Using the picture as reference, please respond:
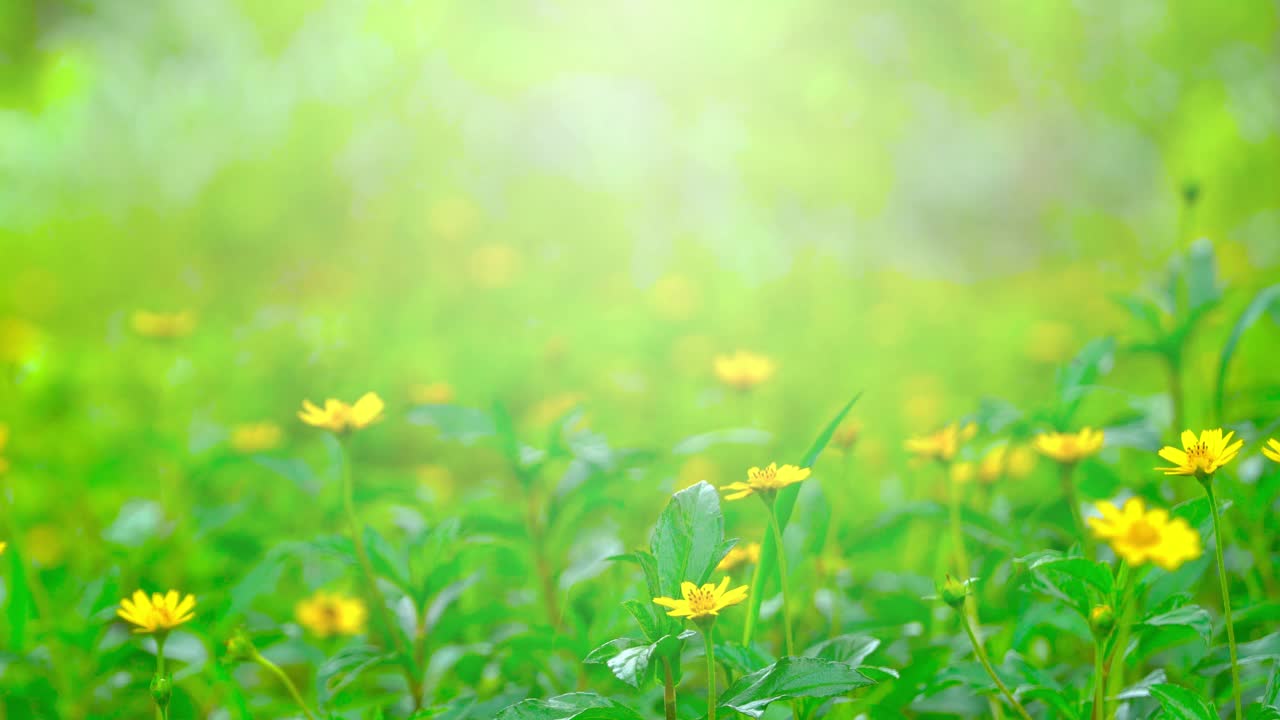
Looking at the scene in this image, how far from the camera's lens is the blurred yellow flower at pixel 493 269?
1966mm

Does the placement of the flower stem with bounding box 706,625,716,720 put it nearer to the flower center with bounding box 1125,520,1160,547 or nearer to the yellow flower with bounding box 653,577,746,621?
the yellow flower with bounding box 653,577,746,621

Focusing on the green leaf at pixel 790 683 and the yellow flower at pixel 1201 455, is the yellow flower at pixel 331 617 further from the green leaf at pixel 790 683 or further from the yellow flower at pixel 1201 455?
the yellow flower at pixel 1201 455

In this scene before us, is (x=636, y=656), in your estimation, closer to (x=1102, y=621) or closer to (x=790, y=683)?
(x=790, y=683)

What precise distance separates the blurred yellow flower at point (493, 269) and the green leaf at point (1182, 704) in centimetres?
167

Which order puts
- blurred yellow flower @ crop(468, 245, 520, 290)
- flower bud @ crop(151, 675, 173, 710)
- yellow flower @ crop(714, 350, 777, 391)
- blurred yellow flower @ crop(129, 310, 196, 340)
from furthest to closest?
blurred yellow flower @ crop(468, 245, 520, 290)
blurred yellow flower @ crop(129, 310, 196, 340)
yellow flower @ crop(714, 350, 777, 391)
flower bud @ crop(151, 675, 173, 710)

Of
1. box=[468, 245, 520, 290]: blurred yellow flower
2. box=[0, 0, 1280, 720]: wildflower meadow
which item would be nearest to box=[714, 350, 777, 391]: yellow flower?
box=[0, 0, 1280, 720]: wildflower meadow

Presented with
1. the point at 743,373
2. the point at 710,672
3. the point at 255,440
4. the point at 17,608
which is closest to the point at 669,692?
the point at 710,672

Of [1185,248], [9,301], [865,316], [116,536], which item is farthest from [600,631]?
[9,301]

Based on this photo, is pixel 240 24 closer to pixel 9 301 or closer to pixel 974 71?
pixel 9 301

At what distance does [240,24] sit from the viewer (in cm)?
334

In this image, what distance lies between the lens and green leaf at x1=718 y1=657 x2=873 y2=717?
1.41ft

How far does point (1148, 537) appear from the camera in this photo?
40 centimetres

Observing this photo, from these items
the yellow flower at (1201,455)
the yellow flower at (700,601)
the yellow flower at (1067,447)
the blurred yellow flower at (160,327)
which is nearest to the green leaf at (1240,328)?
the yellow flower at (1067,447)

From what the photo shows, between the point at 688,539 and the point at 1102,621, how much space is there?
215 millimetres
